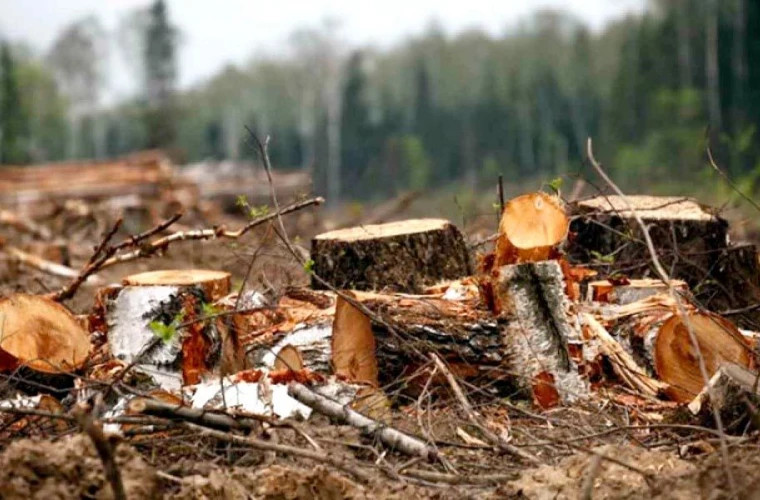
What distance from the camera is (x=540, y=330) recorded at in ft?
18.2

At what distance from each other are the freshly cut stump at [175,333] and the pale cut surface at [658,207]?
2.38 m

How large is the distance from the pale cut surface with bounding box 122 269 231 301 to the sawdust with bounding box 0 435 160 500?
2191 millimetres

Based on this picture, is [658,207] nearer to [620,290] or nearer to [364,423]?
[620,290]

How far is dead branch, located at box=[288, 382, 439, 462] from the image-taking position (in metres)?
4.44

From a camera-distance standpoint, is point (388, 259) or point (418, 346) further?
point (388, 259)

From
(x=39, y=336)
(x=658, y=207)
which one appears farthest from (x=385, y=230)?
(x=39, y=336)

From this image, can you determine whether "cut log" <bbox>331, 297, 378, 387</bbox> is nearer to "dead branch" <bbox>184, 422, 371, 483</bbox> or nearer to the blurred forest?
"dead branch" <bbox>184, 422, 371, 483</bbox>

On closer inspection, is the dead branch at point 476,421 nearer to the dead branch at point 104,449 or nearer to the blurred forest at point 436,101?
the dead branch at point 104,449

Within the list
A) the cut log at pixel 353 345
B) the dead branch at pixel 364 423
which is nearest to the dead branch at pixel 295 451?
the dead branch at pixel 364 423

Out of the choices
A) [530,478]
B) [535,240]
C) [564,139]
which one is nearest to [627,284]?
[535,240]

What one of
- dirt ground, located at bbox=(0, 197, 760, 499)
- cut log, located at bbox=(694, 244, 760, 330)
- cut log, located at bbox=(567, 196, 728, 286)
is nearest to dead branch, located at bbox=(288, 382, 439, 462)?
dirt ground, located at bbox=(0, 197, 760, 499)

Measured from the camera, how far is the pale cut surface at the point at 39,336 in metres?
5.43

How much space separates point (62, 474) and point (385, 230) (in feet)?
10.9

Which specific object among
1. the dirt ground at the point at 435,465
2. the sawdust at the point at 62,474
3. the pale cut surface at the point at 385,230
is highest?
the pale cut surface at the point at 385,230
